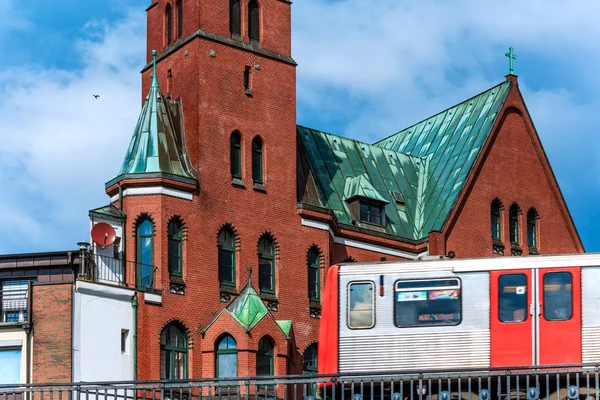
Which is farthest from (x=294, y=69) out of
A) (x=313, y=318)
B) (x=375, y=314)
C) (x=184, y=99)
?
(x=375, y=314)

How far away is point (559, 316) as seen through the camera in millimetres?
37188

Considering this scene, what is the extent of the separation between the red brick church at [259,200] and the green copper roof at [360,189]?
0.27 feet

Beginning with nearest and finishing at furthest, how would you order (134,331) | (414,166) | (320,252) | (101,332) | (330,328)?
1. (330,328)
2. (101,332)
3. (134,331)
4. (320,252)
5. (414,166)

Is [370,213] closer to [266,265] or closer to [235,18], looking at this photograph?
[266,265]

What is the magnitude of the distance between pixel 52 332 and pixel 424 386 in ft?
47.5

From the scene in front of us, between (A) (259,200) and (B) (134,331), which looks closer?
(B) (134,331)

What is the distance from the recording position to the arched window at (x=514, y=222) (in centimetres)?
5941

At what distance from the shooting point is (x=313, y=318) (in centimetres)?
5312

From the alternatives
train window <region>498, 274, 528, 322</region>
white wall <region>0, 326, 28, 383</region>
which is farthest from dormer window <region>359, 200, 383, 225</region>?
train window <region>498, 274, 528, 322</region>

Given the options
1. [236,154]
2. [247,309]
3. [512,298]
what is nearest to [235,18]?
[236,154]

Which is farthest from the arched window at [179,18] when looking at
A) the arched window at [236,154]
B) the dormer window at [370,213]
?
the dormer window at [370,213]

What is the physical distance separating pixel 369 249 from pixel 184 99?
30.1ft

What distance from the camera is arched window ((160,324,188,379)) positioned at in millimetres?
48969

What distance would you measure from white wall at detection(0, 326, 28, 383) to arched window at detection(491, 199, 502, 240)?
19542 mm
